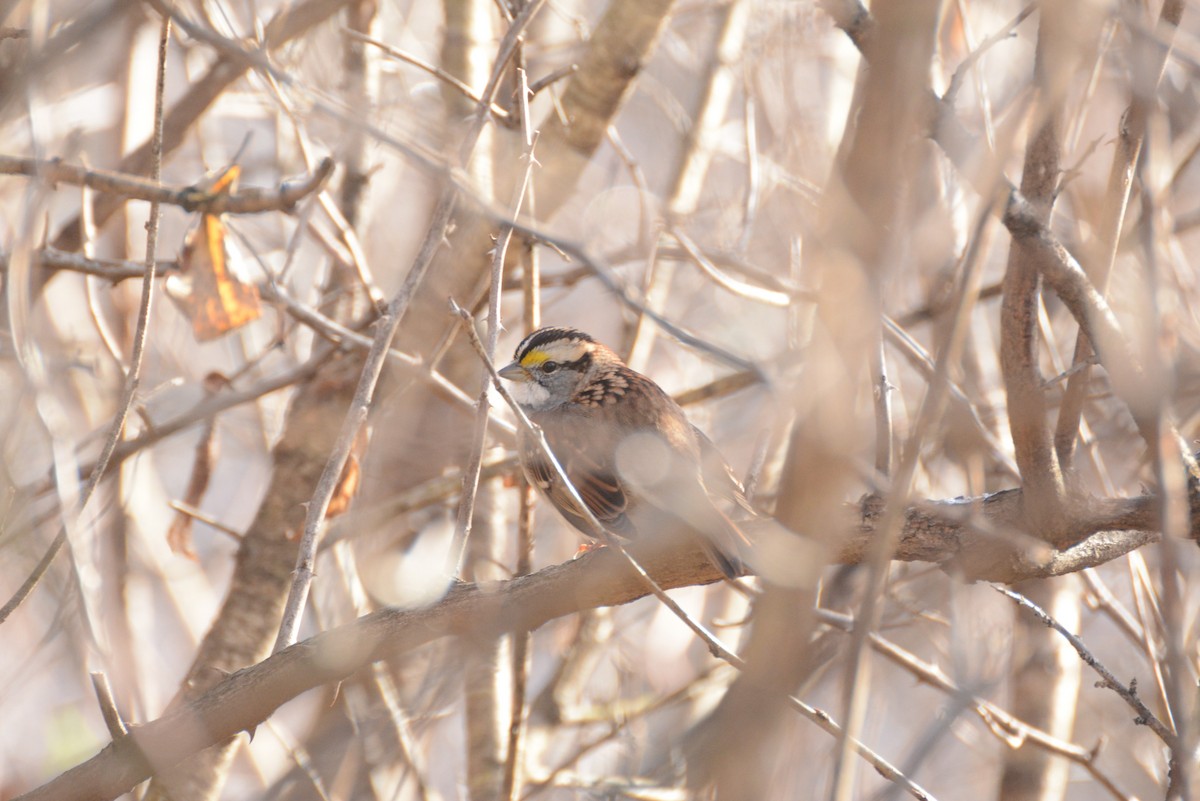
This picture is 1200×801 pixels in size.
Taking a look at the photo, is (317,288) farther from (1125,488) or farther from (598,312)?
(1125,488)

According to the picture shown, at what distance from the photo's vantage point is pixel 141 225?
7.00 meters

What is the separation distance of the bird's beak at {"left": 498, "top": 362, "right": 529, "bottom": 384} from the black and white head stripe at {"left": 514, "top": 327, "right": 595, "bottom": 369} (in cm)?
3

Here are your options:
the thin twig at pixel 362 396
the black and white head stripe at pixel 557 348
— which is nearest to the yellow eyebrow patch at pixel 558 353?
the black and white head stripe at pixel 557 348

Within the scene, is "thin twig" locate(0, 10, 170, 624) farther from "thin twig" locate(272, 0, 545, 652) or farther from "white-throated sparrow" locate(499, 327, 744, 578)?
"white-throated sparrow" locate(499, 327, 744, 578)

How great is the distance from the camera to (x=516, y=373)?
234 inches

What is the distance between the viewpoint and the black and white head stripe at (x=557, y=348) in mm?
5786

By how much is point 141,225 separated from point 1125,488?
576cm

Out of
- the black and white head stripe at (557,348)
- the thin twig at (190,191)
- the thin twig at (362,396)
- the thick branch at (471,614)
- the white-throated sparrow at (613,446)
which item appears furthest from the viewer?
the black and white head stripe at (557,348)

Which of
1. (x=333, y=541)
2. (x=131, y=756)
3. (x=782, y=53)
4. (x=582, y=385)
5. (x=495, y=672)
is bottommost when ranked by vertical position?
(x=131, y=756)

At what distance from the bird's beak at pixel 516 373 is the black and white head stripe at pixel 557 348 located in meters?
0.03

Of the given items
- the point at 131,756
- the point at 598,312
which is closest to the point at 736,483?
the point at 131,756

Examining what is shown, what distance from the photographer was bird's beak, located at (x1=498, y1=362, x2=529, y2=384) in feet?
19.5

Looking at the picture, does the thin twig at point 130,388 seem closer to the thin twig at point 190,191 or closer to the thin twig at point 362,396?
the thin twig at point 190,191


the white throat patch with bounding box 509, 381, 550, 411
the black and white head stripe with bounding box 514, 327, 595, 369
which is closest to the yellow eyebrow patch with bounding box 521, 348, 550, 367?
the black and white head stripe with bounding box 514, 327, 595, 369
